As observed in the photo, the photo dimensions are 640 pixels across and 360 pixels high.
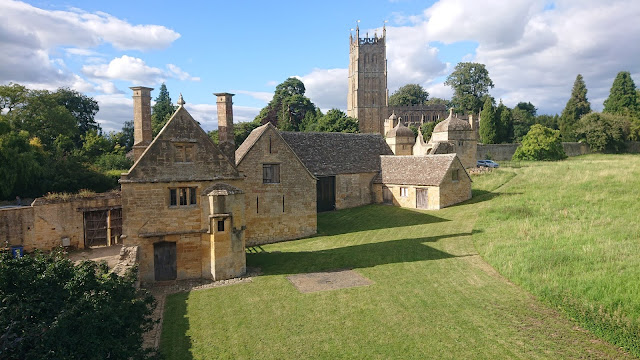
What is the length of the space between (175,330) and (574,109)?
336 feet

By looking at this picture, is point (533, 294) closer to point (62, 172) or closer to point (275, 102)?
point (62, 172)

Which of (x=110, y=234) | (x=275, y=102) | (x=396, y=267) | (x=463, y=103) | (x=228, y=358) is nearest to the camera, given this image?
(x=228, y=358)

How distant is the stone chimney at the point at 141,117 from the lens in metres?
21.5

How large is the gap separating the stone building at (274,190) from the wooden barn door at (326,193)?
21.6ft

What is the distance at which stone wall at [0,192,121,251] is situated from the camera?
A: 2698 centimetres

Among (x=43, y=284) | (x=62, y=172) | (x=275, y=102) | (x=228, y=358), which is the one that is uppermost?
(x=275, y=102)

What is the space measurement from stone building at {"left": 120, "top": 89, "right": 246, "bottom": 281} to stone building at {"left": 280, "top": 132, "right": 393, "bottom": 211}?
1590cm

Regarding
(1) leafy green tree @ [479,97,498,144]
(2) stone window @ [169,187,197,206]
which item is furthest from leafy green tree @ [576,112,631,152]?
(2) stone window @ [169,187,197,206]

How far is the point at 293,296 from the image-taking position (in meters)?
18.0

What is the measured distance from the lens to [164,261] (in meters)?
21.1

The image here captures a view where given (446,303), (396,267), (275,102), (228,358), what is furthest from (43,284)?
(275,102)

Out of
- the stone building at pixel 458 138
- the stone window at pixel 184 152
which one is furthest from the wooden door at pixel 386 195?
the stone window at pixel 184 152

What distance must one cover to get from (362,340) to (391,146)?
3639 centimetres

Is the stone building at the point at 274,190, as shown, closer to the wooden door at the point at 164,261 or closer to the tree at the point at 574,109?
the wooden door at the point at 164,261
